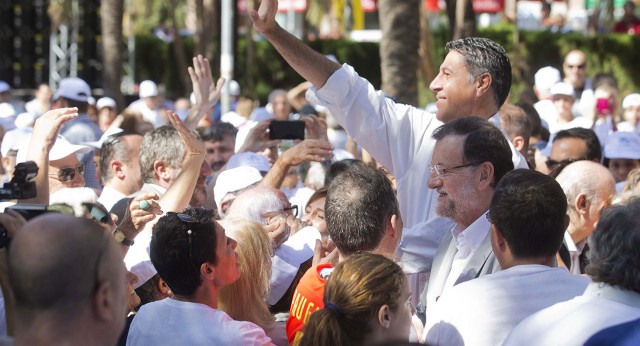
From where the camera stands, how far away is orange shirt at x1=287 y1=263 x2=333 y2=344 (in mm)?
4082

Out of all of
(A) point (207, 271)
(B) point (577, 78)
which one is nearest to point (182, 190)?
(A) point (207, 271)

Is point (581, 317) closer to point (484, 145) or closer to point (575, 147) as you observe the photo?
point (484, 145)

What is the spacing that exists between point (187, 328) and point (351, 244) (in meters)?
0.79

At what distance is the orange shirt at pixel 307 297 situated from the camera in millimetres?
4082

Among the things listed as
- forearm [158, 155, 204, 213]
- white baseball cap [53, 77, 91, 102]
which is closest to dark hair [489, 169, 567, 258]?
forearm [158, 155, 204, 213]

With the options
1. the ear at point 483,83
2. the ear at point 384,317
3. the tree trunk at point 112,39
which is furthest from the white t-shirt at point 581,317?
the tree trunk at point 112,39

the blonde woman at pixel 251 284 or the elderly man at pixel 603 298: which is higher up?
the elderly man at pixel 603 298

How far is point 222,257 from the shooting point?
406 cm

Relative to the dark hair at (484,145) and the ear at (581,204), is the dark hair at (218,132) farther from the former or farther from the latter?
the dark hair at (484,145)

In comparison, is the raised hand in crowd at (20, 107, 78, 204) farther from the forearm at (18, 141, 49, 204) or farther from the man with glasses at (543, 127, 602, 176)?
the man with glasses at (543, 127, 602, 176)

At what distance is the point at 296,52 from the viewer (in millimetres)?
4984

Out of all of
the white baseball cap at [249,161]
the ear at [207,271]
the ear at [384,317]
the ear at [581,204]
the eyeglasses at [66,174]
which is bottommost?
the white baseball cap at [249,161]

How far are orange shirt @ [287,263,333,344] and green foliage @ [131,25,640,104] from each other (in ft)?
55.8

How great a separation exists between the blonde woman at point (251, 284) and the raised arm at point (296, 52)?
2.85 ft
